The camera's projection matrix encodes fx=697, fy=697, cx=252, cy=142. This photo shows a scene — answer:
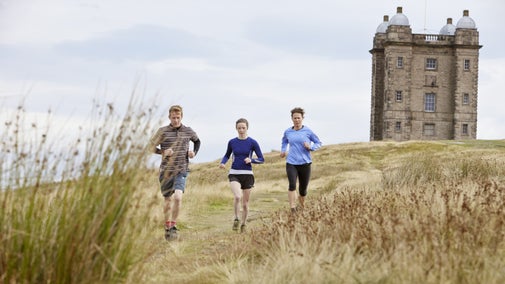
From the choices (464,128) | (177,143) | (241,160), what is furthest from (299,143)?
(464,128)

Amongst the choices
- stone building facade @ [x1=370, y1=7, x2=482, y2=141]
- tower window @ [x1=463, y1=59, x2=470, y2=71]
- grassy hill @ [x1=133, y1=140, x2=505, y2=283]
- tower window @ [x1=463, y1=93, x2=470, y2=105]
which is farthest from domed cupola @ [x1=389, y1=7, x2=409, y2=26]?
grassy hill @ [x1=133, y1=140, x2=505, y2=283]

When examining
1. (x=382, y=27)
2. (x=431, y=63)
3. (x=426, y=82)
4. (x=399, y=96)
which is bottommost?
(x=399, y=96)

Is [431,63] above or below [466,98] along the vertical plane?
above

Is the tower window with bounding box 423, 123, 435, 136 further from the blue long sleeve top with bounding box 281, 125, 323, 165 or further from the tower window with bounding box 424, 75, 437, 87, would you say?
the blue long sleeve top with bounding box 281, 125, 323, 165

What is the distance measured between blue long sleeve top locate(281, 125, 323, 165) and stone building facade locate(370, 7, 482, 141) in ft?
149

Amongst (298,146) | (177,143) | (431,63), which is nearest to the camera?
A: (177,143)

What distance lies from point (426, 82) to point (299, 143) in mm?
47569

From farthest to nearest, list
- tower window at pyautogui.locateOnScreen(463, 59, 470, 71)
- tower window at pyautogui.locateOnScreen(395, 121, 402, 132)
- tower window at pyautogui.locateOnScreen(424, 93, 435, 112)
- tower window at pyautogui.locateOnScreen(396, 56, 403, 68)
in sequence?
tower window at pyautogui.locateOnScreen(463, 59, 470, 71)
tower window at pyautogui.locateOnScreen(424, 93, 435, 112)
tower window at pyautogui.locateOnScreen(395, 121, 402, 132)
tower window at pyautogui.locateOnScreen(396, 56, 403, 68)

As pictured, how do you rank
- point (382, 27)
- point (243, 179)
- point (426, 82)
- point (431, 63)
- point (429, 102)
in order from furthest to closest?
point (382, 27) < point (431, 63) < point (429, 102) < point (426, 82) < point (243, 179)

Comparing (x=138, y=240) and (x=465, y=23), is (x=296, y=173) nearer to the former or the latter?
(x=138, y=240)

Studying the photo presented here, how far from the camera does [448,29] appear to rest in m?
59.0

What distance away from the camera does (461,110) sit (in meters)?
56.2

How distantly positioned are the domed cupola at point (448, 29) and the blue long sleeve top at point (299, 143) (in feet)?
167

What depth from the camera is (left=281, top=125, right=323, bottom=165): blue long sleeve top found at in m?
10.8
